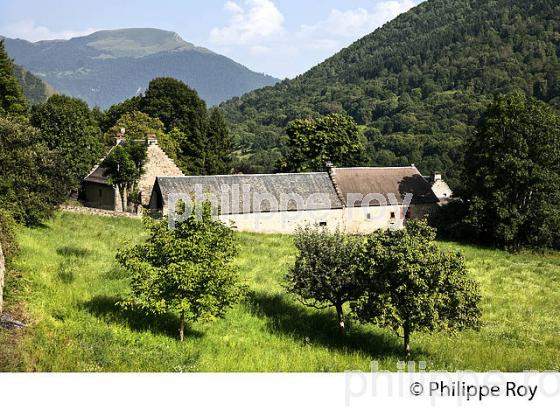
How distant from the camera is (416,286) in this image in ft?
45.1

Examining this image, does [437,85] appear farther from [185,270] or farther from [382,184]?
[185,270]

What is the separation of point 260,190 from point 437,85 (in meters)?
126

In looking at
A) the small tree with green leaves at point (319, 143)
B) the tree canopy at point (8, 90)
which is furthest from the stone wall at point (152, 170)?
the small tree with green leaves at point (319, 143)

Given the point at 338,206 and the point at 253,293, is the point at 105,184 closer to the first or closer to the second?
the point at 338,206

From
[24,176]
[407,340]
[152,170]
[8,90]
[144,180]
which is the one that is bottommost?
[407,340]

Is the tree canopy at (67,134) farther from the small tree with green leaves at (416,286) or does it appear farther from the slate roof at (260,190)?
the small tree with green leaves at (416,286)

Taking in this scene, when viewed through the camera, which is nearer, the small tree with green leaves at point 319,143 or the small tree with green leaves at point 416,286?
the small tree with green leaves at point 416,286

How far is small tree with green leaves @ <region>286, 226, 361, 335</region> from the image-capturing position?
1631 centimetres

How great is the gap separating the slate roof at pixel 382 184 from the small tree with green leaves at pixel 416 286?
1163 inches

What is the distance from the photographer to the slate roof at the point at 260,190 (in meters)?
39.4

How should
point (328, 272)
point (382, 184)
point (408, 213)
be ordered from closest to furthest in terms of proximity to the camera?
point (328, 272), point (408, 213), point (382, 184)

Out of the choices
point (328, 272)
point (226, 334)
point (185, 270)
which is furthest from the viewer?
point (328, 272)

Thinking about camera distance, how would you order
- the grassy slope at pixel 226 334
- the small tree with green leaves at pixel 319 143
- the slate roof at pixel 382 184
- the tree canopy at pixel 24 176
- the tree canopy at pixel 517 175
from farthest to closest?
the small tree with green leaves at pixel 319 143, the slate roof at pixel 382 184, the tree canopy at pixel 517 175, the tree canopy at pixel 24 176, the grassy slope at pixel 226 334

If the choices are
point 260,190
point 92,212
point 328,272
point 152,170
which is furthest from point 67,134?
point 328,272
